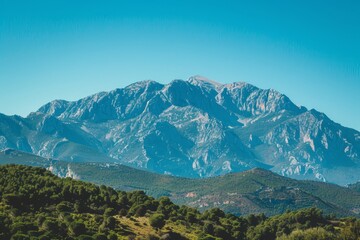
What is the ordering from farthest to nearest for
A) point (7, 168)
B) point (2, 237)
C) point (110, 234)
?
point (7, 168) < point (110, 234) < point (2, 237)

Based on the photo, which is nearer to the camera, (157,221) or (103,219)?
(103,219)

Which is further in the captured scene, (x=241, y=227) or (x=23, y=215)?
(x=241, y=227)

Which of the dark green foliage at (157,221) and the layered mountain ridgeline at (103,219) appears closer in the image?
the layered mountain ridgeline at (103,219)

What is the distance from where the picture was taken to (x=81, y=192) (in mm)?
160750

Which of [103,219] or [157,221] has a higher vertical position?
[157,221]

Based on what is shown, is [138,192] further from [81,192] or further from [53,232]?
[53,232]

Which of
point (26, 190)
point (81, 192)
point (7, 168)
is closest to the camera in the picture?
point (26, 190)

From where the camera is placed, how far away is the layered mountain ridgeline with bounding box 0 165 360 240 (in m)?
126

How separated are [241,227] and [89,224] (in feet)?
213

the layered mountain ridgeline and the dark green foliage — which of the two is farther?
the dark green foliage

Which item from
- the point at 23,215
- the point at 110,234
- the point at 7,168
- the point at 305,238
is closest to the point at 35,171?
the point at 7,168

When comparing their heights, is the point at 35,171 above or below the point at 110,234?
above

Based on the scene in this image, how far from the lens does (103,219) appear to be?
14125 cm

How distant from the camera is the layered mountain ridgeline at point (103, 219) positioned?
126312mm
